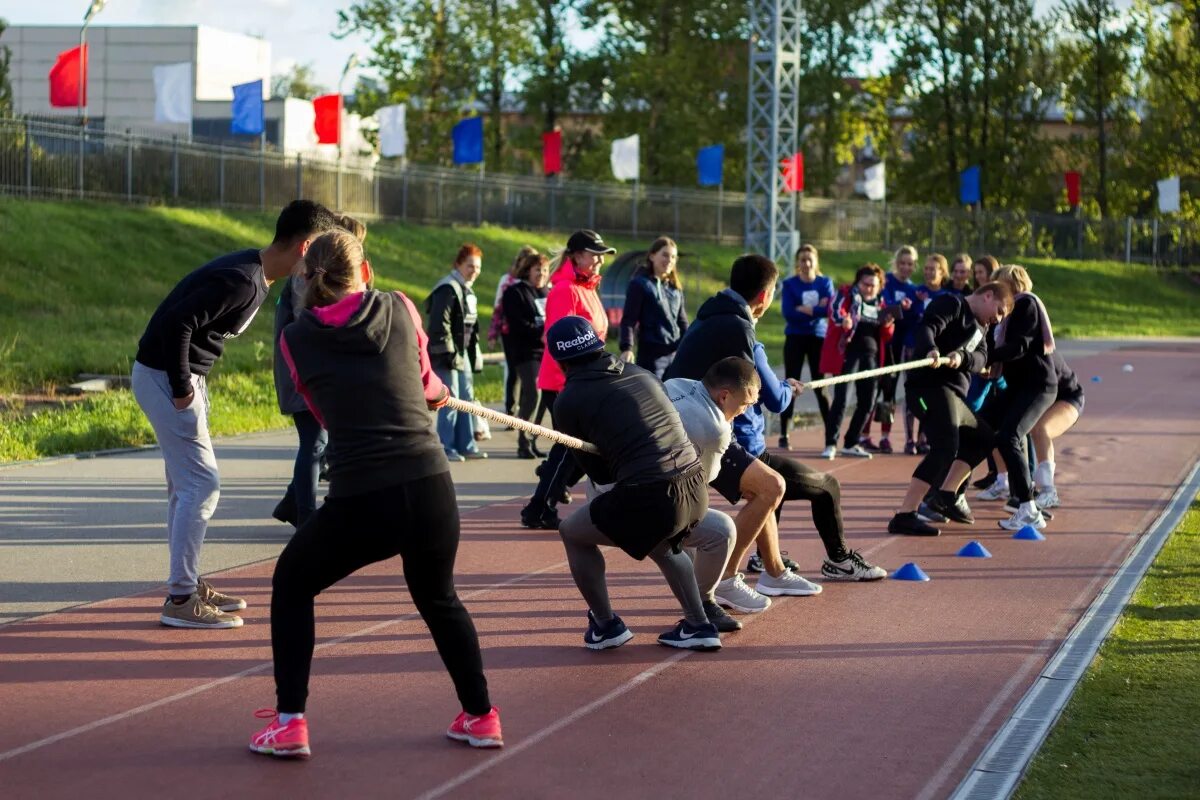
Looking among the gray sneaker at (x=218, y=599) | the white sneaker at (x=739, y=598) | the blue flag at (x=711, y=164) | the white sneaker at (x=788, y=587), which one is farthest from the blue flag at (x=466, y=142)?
the gray sneaker at (x=218, y=599)

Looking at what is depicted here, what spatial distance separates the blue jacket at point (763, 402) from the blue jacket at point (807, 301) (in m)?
6.53

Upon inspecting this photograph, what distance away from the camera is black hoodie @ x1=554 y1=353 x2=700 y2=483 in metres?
6.77

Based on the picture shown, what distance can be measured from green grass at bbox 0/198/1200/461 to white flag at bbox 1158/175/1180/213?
4468 mm

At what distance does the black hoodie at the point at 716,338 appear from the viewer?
8.22m

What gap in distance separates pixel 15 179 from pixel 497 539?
23998 millimetres

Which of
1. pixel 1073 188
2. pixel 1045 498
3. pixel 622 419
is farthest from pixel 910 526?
pixel 1073 188

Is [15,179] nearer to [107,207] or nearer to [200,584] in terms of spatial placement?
[107,207]

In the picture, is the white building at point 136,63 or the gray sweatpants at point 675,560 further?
the white building at point 136,63

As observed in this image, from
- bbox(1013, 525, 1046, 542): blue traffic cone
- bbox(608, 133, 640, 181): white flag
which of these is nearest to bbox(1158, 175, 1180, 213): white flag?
Result: bbox(608, 133, 640, 181): white flag

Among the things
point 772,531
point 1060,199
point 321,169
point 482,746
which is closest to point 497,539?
point 772,531

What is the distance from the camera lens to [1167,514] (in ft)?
39.6

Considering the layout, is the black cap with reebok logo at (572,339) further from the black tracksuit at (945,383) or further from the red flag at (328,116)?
the red flag at (328,116)

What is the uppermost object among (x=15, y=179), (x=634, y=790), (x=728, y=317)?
(x=15, y=179)

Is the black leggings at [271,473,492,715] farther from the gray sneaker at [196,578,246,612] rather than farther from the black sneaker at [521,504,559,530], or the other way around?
the black sneaker at [521,504,559,530]
